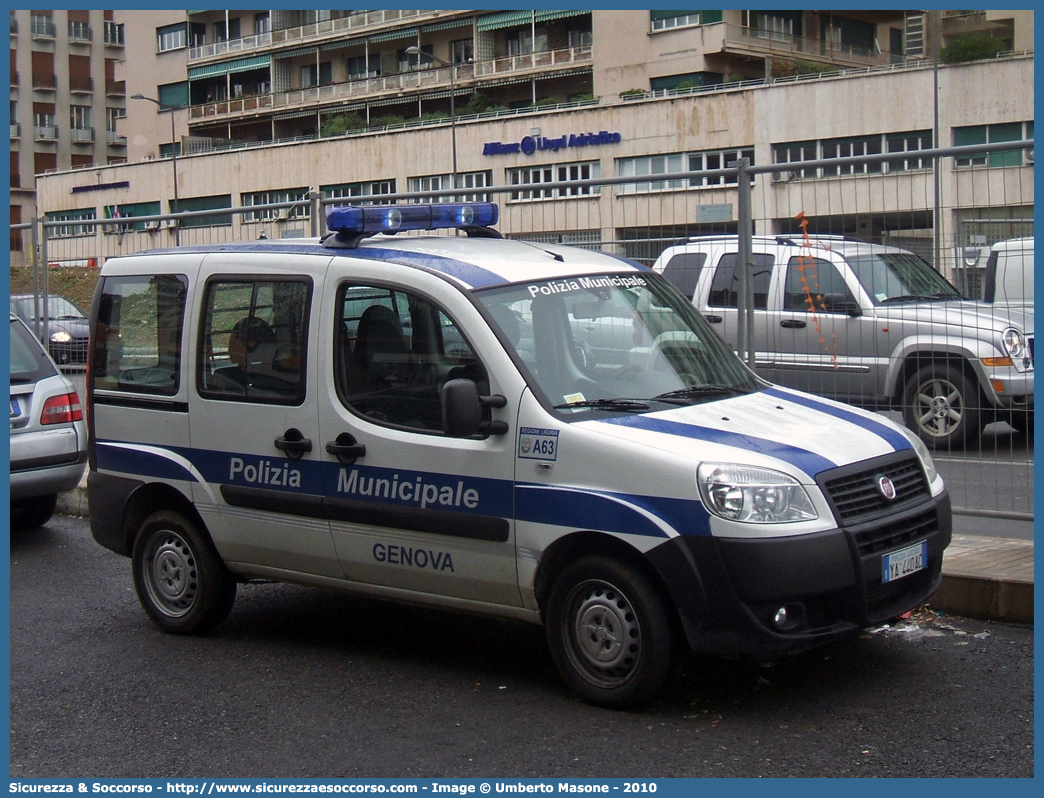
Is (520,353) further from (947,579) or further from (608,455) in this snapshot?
(947,579)

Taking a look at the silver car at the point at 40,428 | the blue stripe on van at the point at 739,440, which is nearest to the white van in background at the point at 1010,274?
the blue stripe on van at the point at 739,440

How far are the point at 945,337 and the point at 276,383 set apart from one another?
3859mm

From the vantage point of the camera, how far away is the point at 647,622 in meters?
4.86

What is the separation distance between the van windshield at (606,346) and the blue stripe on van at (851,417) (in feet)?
0.57

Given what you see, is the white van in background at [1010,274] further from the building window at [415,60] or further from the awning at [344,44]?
the awning at [344,44]

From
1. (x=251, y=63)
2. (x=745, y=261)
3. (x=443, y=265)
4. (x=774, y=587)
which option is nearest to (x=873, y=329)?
(x=745, y=261)

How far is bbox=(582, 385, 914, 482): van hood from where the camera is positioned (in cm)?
488

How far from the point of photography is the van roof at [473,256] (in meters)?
5.63

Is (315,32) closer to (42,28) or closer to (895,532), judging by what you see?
(42,28)

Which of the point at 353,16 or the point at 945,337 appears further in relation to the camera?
the point at 353,16

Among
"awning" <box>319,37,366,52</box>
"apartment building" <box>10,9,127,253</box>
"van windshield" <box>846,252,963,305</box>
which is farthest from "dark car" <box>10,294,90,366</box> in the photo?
"apartment building" <box>10,9,127,253</box>

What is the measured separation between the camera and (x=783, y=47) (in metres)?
64.0

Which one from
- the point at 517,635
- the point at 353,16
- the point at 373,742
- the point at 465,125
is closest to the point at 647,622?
the point at 373,742

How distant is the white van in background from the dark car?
8126 mm
